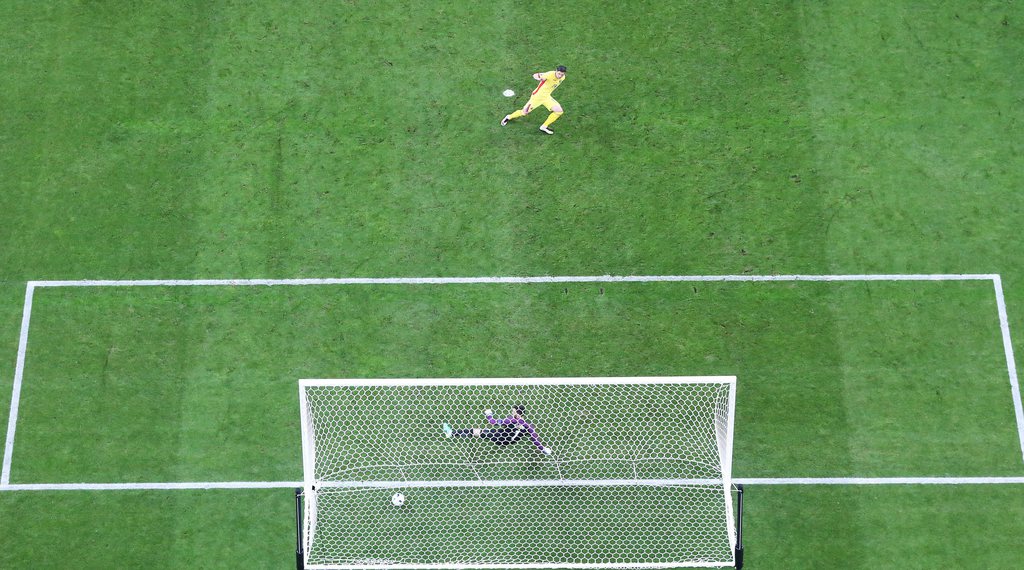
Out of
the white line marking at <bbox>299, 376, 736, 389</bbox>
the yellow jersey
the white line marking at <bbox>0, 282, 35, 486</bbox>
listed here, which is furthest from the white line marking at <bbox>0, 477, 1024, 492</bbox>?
the yellow jersey

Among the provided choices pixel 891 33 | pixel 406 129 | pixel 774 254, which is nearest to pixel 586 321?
pixel 774 254

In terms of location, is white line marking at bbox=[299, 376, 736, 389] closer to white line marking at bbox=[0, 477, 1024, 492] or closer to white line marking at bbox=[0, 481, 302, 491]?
white line marking at bbox=[0, 477, 1024, 492]

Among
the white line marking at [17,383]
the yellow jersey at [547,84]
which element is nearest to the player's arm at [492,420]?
the yellow jersey at [547,84]

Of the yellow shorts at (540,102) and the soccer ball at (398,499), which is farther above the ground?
the yellow shorts at (540,102)

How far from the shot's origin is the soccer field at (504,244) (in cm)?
1334

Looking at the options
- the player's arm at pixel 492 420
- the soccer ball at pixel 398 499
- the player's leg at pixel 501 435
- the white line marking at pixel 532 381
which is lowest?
the soccer ball at pixel 398 499

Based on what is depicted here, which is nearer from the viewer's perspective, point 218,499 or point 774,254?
point 218,499

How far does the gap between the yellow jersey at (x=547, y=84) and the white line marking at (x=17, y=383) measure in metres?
8.06

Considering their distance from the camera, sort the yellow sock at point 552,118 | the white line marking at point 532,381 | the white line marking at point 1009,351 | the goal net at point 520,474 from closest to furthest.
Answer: the white line marking at point 532,381, the goal net at point 520,474, the white line marking at point 1009,351, the yellow sock at point 552,118

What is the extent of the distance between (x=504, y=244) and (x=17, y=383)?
287 inches

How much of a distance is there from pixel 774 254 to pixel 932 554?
4.68 meters

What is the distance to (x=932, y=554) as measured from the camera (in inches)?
512

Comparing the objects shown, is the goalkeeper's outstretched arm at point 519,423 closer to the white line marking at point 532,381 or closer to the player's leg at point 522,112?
the white line marking at point 532,381

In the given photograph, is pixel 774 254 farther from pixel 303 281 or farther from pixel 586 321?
pixel 303 281
